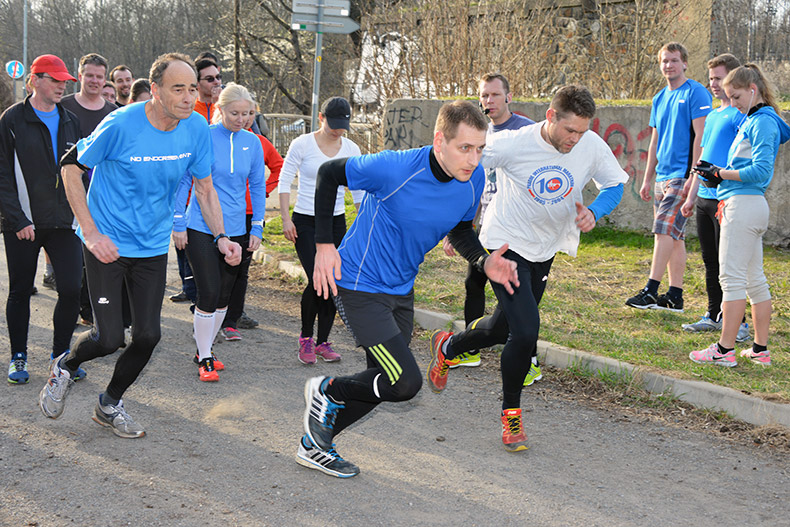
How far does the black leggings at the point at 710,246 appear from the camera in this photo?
6879mm

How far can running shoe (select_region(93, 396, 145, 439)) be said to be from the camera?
15.1 ft

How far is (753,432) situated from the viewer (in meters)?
4.98

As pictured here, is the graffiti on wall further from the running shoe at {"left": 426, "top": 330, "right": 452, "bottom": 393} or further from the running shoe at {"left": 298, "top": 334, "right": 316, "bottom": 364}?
Result: the running shoe at {"left": 426, "top": 330, "right": 452, "bottom": 393}

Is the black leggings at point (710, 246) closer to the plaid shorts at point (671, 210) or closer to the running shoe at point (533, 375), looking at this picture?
the plaid shorts at point (671, 210)

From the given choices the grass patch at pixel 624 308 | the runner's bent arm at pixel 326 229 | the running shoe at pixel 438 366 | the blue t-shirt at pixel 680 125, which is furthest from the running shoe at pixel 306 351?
the blue t-shirt at pixel 680 125

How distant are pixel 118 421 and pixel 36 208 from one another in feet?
6.02

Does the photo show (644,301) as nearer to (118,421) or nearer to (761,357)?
(761,357)

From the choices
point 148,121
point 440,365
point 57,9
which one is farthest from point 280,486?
point 57,9

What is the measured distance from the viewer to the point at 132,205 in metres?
4.46

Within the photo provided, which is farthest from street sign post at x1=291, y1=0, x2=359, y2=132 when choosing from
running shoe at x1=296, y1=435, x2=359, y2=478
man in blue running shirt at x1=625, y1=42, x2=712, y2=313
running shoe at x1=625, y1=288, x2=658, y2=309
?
running shoe at x1=296, y1=435, x2=359, y2=478

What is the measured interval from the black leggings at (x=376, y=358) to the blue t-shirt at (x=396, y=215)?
2.8 inches

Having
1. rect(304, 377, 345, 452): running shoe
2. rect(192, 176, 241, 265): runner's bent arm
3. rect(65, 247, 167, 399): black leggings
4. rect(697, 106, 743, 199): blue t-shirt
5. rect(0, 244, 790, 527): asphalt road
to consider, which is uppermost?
rect(697, 106, 743, 199): blue t-shirt

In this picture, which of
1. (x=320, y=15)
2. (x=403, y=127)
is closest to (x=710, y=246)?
(x=320, y=15)

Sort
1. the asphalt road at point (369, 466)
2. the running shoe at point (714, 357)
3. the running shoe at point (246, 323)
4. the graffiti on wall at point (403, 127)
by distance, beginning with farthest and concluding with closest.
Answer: the graffiti on wall at point (403, 127) < the running shoe at point (246, 323) < the running shoe at point (714, 357) < the asphalt road at point (369, 466)
